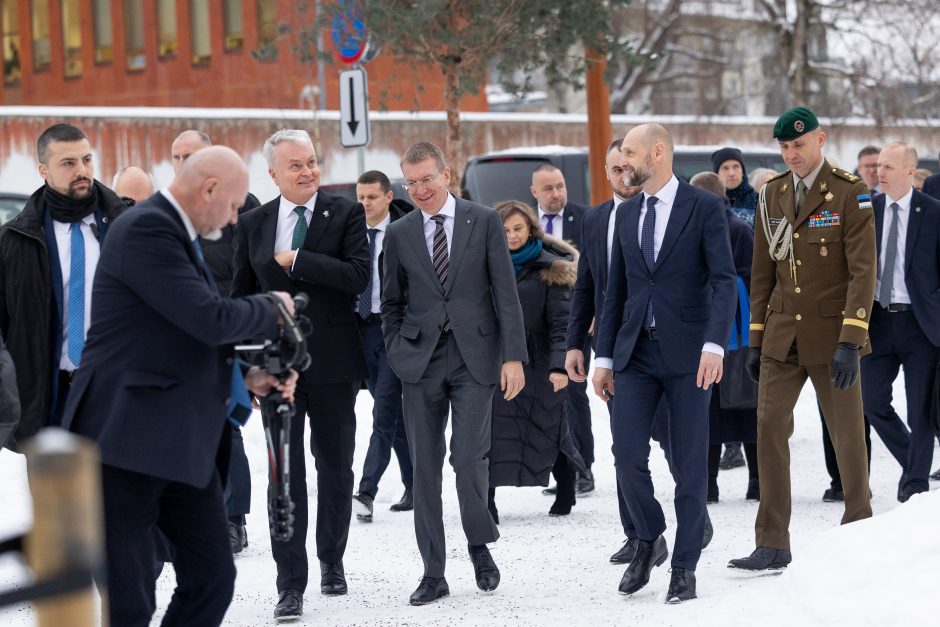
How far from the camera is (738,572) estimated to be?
7648 mm

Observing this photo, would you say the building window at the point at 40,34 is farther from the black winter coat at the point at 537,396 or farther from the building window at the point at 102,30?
the black winter coat at the point at 537,396

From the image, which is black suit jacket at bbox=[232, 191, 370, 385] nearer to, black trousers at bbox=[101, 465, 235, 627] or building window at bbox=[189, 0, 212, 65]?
black trousers at bbox=[101, 465, 235, 627]

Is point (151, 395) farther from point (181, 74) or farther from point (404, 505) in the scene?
point (181, 74)

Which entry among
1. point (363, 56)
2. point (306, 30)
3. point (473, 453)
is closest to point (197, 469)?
point (473, 453)

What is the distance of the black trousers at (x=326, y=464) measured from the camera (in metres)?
7.29

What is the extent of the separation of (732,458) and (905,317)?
2441 millimetres

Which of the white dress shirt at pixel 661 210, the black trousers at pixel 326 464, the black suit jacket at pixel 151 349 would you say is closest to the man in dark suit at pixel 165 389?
the black suit jacket at pixel 151 349

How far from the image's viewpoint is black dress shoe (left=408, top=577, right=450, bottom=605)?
24.0 feet

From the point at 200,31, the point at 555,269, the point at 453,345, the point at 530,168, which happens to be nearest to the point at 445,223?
the point at 453,345

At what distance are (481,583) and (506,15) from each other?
13250 millimetres

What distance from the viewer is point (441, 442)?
24.9 feet

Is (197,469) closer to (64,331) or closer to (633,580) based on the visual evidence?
(64,331)

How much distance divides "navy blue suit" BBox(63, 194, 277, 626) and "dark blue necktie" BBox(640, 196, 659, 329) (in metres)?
2.67

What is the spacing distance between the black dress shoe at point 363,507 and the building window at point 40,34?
39.8 metres
